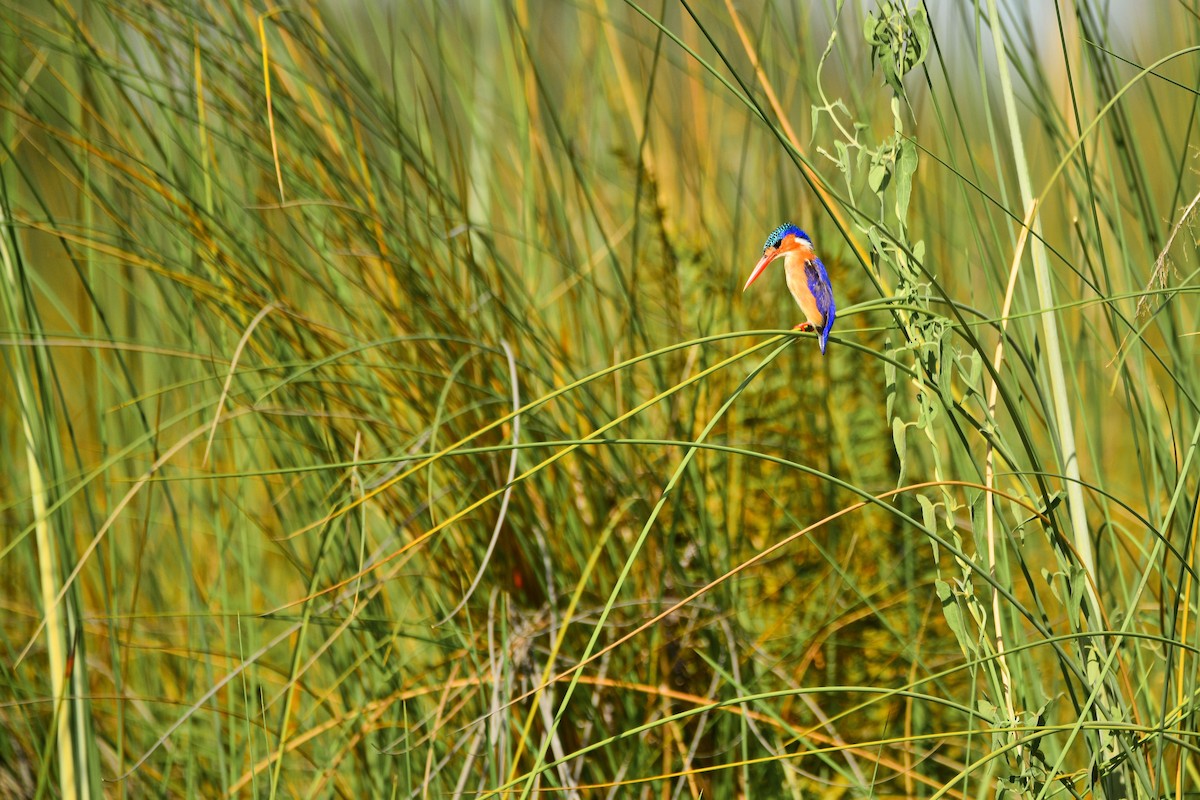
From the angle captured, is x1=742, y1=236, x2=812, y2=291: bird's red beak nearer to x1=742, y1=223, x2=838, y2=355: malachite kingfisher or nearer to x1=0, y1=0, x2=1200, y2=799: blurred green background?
x1=742, y1=223, x2=838, y2=355: malachite kingfisher

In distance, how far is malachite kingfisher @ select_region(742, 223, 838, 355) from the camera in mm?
627

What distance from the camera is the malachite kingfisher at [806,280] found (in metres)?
0.63

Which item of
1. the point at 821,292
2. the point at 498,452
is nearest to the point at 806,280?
the point at 821,292

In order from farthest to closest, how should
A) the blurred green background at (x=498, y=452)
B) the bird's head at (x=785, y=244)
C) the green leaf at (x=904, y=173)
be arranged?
the blurred green background at (x=498, y=452), the bird's head at (x=785, y=244), the green leaf at (x=904, y=173)

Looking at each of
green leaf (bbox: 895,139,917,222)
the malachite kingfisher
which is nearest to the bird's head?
the malachite kingfisher

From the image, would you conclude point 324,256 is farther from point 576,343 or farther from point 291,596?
point 291,596

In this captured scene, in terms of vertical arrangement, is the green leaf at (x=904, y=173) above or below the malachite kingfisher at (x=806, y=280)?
above

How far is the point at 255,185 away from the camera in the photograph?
1348 mm

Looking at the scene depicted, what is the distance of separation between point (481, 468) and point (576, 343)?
0.36 meters

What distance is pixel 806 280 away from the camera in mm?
633

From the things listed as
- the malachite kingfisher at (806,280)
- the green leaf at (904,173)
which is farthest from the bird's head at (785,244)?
the green leaf at (904,173)

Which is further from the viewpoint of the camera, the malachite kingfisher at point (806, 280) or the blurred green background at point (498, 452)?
the blurred green background at point (498, 452)

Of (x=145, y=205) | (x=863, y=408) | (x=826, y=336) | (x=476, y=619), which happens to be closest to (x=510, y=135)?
(x=145, y=205)

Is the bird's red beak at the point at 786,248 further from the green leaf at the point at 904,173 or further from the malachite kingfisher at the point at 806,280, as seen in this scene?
the green leaf at the point at 904,173
